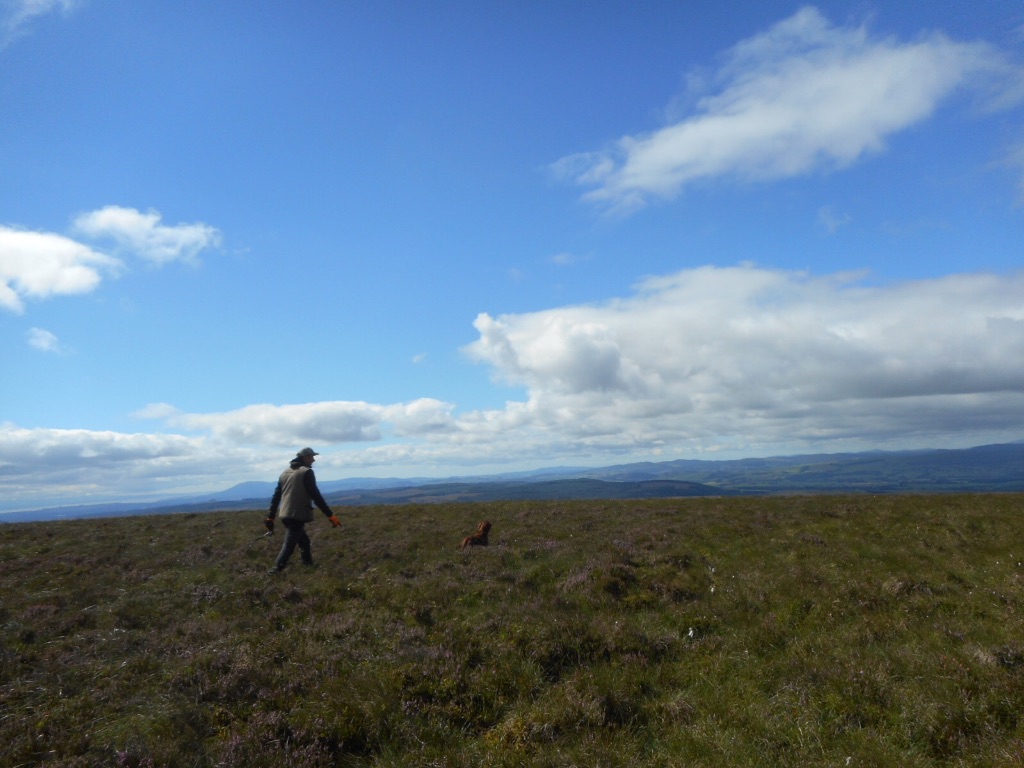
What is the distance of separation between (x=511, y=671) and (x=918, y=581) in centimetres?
970

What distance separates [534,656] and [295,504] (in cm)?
916

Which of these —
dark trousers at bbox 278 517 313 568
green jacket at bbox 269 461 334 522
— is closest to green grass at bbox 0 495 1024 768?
dark trousers at bbox 278 517 313 568

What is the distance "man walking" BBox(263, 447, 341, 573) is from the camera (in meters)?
15.0

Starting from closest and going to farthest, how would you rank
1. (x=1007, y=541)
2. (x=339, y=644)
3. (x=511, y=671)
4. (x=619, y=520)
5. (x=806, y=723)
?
1. (x=806, y=723)
2. (x=511, y=671)
3. (x=339, y=644)
4. (x=1007, y=541)
5. (x=619, y=520)

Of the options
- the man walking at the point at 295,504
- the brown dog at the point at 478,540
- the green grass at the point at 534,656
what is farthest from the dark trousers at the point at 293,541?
the brown dog at the point at 478,540

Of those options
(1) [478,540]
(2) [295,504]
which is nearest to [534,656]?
(2) [295,504]

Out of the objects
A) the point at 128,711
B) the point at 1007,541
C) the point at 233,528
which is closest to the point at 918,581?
the point at 1007,541

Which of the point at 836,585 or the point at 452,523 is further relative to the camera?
the point at 452,523

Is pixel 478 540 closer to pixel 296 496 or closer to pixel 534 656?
pixel 296 496

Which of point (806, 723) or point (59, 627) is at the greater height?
point (59, 627)

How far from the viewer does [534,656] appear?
8430 mm

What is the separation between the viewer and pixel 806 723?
637 cm

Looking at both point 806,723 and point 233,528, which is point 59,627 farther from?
point 233,528

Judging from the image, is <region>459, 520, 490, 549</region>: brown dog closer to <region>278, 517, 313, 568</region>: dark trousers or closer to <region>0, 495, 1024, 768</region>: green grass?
<region>0, 495, 1024, 768</region>: green grass
